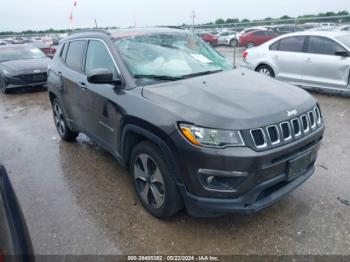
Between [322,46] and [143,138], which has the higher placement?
[322,46]

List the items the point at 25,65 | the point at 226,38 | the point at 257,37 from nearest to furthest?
1. the point at 25,65
2. the point at 257,37
3. the point at 226,38

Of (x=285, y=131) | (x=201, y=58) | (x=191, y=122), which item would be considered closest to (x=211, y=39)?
(x=201, y=58)

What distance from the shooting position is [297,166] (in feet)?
9.27

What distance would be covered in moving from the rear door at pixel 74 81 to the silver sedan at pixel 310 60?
5.64m

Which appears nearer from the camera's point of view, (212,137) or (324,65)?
(212,137)

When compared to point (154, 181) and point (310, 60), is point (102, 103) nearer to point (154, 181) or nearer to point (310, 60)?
point (154, 181)

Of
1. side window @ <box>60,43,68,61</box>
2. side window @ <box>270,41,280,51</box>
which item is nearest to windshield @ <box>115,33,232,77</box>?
side window @ <box>60,43,68,61</box>

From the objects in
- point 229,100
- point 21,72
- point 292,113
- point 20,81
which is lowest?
point 20,81

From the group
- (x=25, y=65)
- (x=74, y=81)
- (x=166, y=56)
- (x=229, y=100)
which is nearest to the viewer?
(x=229, y=100)

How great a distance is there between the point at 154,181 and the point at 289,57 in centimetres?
645

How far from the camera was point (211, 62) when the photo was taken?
12.9 feet

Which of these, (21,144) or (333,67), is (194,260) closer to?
(21,144)

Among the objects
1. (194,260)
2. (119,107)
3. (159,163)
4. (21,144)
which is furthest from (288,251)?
(21,144)

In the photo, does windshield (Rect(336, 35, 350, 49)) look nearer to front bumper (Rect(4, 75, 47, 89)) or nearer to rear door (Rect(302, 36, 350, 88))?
rear door (Rect(302, 36, 350, 88))
